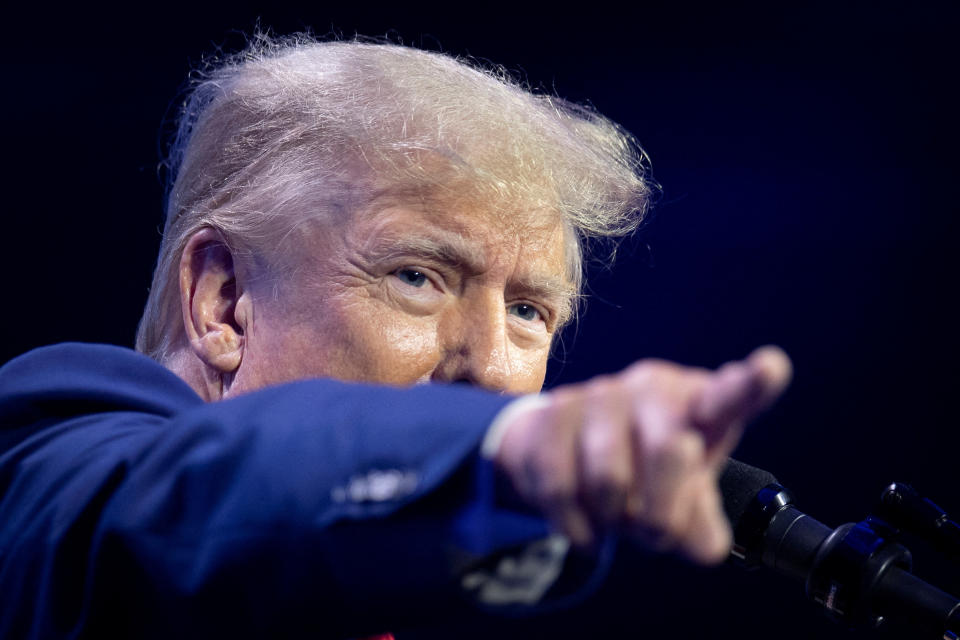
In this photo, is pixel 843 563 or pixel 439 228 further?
pixel 439 228

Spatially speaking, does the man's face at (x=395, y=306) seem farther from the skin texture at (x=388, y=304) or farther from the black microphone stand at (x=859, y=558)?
the black microphone stand at (x=859, y=558)

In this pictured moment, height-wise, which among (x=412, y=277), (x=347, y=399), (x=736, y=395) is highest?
(x=736, y=395)

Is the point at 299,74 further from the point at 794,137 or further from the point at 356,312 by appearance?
the point at 794,137

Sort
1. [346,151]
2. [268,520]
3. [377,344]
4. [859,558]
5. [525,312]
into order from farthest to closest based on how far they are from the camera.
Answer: [525,312], [346,151], [377,344], [859,558], [268,520]

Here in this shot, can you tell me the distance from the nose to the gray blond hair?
16 cm

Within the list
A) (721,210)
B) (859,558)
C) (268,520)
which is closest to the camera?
(268,520)

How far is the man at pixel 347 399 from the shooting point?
53 cm

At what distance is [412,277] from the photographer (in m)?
1.35

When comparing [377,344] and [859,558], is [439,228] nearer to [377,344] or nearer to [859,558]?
[377,344]

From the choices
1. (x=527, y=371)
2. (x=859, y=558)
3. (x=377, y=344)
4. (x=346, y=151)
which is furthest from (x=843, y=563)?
(x=346, y=151)

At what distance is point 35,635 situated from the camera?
755 millimetres

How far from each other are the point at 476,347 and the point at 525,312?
21 cm

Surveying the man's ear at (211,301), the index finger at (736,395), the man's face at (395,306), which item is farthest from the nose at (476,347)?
the index finger at (736,395)

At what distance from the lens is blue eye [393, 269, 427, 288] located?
1.35m
